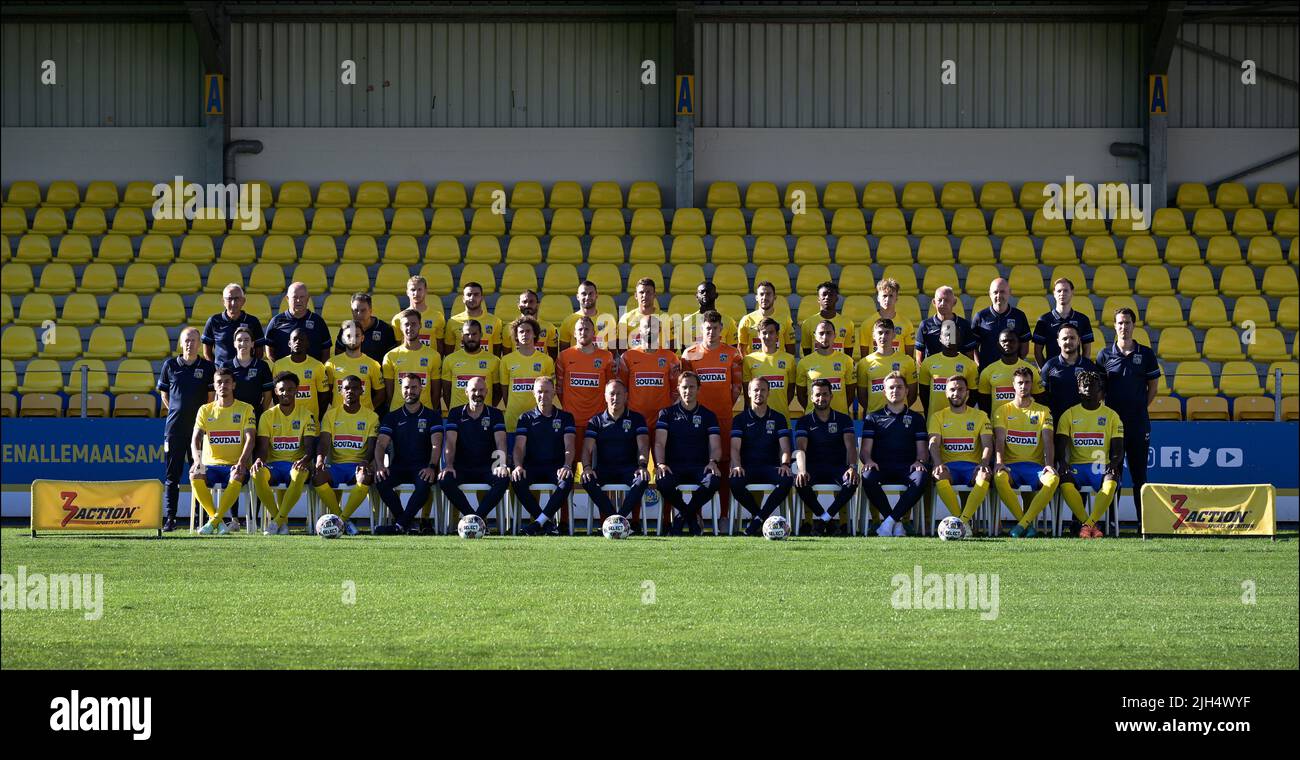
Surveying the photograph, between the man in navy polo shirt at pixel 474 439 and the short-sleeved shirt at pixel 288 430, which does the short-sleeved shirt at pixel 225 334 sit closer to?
the short-sleeved shirt at pixel 288 430

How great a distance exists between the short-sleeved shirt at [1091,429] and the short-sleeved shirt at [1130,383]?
0.35 m

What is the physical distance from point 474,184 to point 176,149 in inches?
169

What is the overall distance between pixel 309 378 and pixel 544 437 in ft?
7.17

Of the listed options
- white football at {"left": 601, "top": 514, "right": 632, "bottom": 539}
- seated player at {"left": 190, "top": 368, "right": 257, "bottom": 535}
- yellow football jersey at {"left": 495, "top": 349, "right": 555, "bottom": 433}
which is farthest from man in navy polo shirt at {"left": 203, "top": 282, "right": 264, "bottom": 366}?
white football at {"left": 601, "top": 514, "right": 632, "bottom": 539}

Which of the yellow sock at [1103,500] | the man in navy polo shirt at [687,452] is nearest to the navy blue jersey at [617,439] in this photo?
the man in navy polo shirt at [687,452]

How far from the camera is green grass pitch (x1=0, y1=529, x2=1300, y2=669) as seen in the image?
308 inches

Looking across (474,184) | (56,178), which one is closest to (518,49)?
(474,184)

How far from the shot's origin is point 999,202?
21.9 metres

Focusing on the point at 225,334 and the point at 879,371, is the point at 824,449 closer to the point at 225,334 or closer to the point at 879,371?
the point at 879,371

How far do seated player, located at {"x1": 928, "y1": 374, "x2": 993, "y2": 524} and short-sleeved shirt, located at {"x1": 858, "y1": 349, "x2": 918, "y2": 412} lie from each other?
459 mm

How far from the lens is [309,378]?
13742mm

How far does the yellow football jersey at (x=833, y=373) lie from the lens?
13805mm

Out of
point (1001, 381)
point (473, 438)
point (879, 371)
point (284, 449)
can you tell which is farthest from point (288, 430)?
point (1001, 381)
